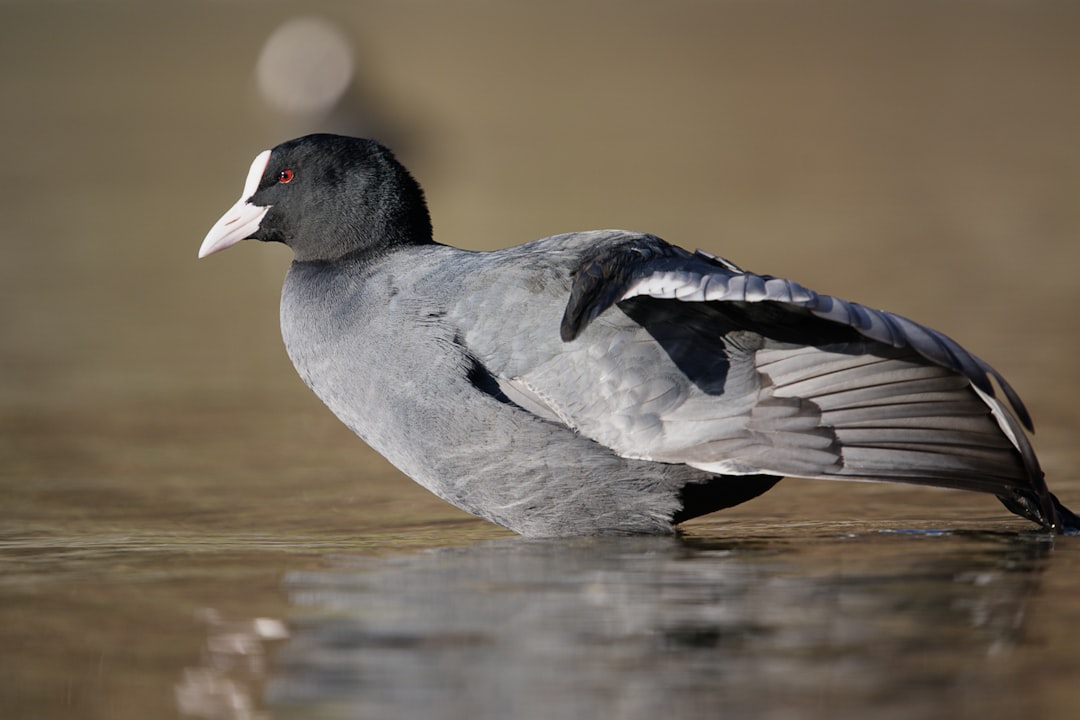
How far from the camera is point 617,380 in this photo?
13.4 feet

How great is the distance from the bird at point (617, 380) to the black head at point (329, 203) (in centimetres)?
1

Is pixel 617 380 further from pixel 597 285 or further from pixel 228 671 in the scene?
pixel 228 671

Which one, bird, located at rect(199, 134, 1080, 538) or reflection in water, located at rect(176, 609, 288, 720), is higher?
bird, located at rect(199, 134, 1080, 538)

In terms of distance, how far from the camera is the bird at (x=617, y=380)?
3.88m

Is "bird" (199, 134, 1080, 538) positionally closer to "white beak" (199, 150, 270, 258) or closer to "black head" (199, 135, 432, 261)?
"black head" (199, 135, 432, 261)

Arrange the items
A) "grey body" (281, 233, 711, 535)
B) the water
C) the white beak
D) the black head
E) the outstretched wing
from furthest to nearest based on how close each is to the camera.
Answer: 1. the white beak
2. the black head
3. "grey body" (281, 233, 711, 535)
4. the outstretched wing
5. the water

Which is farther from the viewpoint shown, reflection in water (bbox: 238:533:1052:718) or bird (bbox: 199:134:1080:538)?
bird (bbox: 199:134:1080:538)

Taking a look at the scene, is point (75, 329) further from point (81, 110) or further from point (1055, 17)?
point (1055, 17)

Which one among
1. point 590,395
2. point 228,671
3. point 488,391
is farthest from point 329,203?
point 228,671

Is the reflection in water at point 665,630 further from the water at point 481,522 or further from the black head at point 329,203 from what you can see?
the black head at point 329,203

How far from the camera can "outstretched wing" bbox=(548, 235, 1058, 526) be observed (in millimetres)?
3861

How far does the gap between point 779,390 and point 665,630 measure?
2.81 feet

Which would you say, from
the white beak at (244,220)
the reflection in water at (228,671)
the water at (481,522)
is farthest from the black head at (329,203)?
the reflection in water at (228,671)

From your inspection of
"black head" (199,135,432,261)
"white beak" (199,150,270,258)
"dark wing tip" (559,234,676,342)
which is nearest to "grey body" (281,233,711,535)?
"dark wing tip" (559,234,676,342)
